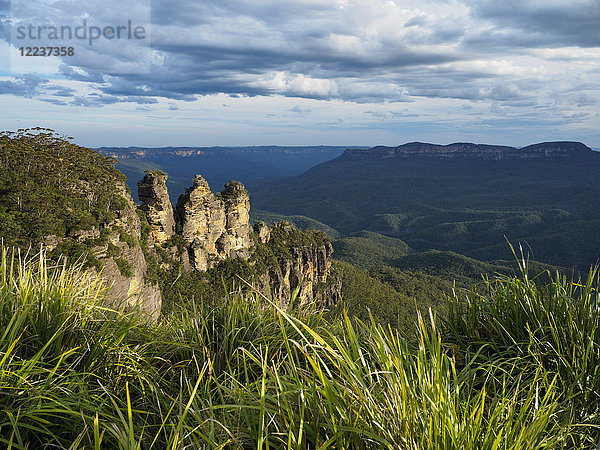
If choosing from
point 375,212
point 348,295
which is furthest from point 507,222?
point 348,295

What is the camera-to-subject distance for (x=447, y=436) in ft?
6.44

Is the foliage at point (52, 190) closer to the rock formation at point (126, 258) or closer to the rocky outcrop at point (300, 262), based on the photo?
the rock formation at point (126, 258)

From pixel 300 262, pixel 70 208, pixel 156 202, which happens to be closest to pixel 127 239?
pixel 70 208

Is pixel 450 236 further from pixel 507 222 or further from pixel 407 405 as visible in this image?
pixel 407 405

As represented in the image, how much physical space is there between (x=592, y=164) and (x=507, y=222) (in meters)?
110

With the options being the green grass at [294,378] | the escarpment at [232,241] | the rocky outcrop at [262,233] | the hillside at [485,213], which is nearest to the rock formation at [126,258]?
the escarpment at [232,241]

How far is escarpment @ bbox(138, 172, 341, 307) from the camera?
31458 mm

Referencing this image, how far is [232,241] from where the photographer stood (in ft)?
127

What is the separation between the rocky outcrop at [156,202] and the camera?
99.1ft

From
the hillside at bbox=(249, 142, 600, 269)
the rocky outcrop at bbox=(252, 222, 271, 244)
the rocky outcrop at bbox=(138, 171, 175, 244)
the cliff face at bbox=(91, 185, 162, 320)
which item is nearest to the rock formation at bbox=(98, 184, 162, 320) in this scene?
the cliff face at bbox=(91, 185, 162, 320)

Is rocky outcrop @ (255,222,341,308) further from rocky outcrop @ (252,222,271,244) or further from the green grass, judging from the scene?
the green grass

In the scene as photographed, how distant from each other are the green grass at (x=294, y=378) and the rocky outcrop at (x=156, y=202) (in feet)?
91.9

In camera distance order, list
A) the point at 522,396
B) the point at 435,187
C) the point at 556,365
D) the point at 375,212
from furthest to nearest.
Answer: the point at 435,187 < the point at 375,212 < the point at 556,365 < the point at 522,396

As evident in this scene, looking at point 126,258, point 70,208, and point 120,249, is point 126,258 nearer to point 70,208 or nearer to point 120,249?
point 120,249
